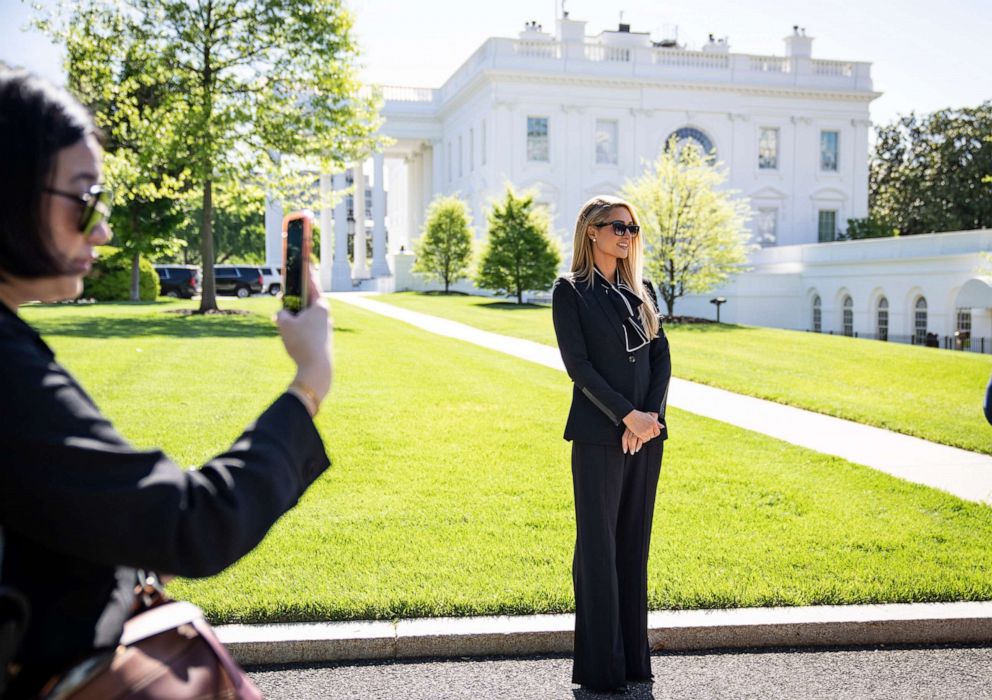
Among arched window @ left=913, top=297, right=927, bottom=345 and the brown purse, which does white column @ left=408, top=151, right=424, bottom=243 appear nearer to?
arched window @ left=913, top=297, right=927, bottom=345

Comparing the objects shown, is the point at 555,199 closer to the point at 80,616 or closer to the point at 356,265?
the point at 356,265

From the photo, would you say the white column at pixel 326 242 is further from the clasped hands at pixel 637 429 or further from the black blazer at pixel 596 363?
the clasped hands at pixel 637 429

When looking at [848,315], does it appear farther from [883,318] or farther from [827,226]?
[827,226]

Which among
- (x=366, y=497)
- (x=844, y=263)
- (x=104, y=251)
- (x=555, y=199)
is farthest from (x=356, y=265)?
(x=366, y=497)

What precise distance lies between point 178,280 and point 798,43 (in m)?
40.8

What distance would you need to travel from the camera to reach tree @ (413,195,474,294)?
149 ft

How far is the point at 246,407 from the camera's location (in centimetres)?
1116

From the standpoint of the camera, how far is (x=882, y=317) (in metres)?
36.6


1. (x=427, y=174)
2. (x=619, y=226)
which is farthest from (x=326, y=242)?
(x=619, y=226)

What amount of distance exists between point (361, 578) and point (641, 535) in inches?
75.0

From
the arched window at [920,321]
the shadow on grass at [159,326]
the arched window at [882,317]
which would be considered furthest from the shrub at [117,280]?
the arched window at [920,321]

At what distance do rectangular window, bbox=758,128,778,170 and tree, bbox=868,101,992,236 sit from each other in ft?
25.2

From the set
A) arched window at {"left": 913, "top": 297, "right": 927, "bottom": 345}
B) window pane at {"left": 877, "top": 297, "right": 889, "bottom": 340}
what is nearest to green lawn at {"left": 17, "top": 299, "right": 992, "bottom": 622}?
arched window at {"left": 913, "top": 297, "right": 927, "bottom": 345}

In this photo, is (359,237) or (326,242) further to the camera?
(359,237)
